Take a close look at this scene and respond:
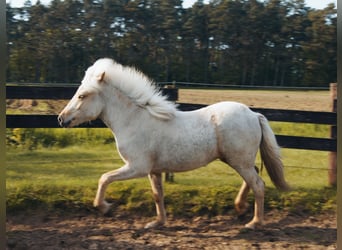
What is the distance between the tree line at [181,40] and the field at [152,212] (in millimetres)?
5905

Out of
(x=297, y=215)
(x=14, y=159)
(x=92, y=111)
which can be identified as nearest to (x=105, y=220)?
(x=92, y=111)

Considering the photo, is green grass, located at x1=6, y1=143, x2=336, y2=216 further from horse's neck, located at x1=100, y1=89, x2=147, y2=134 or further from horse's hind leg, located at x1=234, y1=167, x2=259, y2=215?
horse's neck, located at x1=100, y1=89, x2=147, y2=134

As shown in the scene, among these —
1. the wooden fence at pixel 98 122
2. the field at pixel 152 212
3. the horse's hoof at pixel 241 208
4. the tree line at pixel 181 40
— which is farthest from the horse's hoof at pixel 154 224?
the tree line at pixel 181 40

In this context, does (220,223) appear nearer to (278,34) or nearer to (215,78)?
(215,78)

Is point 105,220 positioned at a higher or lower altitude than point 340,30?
lower

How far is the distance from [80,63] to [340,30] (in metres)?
12.3

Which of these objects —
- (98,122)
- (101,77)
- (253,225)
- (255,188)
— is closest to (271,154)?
(255,188)

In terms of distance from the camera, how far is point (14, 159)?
23.9 feet

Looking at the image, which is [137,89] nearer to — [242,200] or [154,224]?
[154,224]

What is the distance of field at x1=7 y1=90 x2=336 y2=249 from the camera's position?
13.9 feet

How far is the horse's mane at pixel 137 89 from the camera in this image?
469cm

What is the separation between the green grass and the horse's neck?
1.20 metres

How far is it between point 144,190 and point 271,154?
1.85m

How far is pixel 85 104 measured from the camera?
15.1 ft
